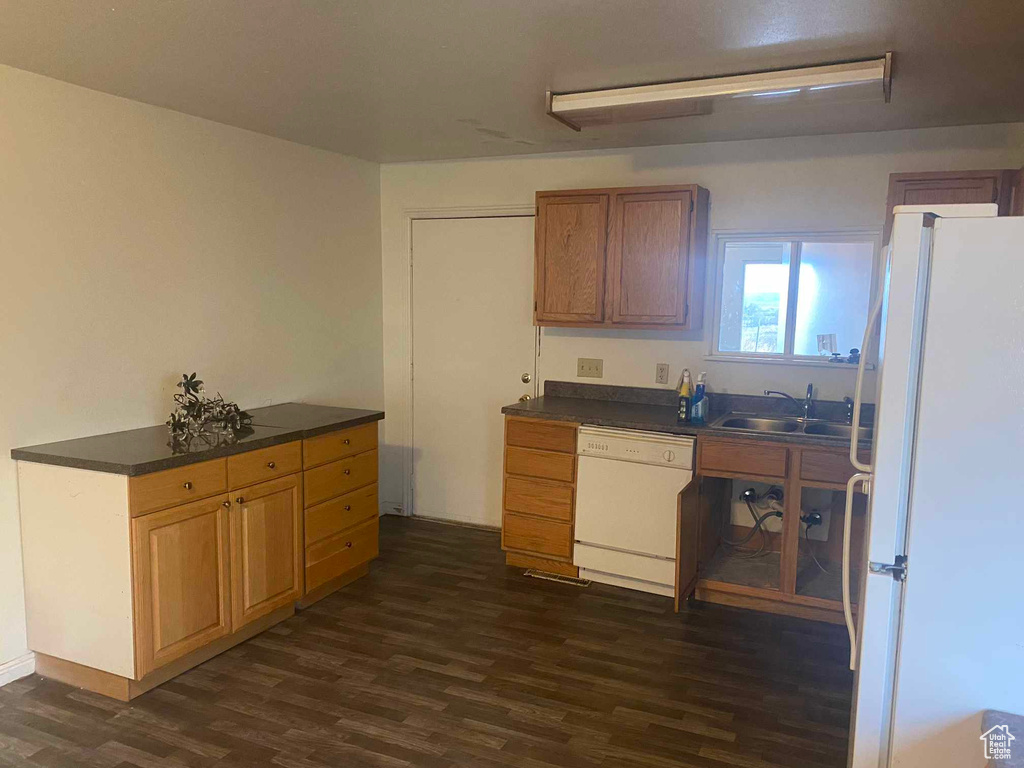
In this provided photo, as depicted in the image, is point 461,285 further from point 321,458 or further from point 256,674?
point 256,674

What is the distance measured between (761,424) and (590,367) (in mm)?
1050

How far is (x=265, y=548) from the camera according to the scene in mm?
3236

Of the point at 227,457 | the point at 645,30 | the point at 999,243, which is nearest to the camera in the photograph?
the point at 999,243

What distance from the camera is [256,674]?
2949mm

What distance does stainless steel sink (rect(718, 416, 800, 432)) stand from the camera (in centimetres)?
377

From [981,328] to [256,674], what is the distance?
278cm

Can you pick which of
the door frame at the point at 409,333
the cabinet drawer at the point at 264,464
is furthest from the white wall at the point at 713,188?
the cabinet drawer at the point at 264,464

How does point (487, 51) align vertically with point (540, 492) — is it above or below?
above

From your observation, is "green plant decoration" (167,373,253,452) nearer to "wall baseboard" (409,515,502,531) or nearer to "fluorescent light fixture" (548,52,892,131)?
"wall baseboard" (409,515,502,531)

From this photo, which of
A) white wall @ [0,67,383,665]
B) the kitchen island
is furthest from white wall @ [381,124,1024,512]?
the kitchen island

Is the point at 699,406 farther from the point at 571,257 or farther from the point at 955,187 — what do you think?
the point at 955,187

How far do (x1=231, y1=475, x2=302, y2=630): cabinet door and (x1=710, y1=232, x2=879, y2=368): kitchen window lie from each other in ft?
7.79

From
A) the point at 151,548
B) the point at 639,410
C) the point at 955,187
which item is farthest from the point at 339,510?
the point at 955,187

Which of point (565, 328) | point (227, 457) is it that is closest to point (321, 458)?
point (227, 457)
